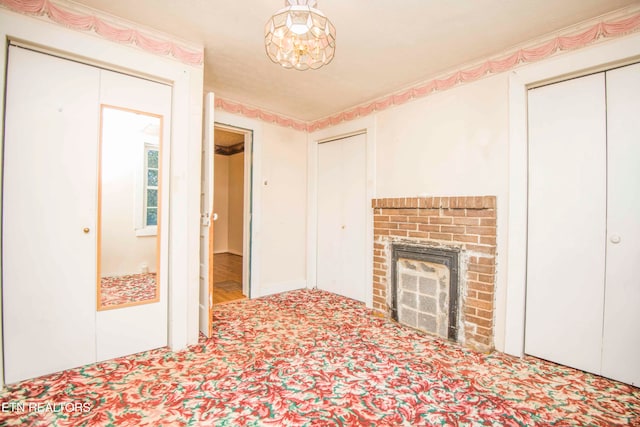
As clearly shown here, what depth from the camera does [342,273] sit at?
155 inches

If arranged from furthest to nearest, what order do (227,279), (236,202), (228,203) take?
(228,203) → (236,202) → (227,279)

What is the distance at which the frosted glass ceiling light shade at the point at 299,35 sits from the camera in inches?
57.3

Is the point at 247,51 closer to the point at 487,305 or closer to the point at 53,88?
the point at 53,88

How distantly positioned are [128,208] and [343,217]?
→ 2504 millimetres

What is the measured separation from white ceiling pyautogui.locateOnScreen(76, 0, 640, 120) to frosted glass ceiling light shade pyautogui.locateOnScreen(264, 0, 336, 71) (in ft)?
1.47

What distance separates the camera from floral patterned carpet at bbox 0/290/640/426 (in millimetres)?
1575

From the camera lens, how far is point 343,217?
12.9ft

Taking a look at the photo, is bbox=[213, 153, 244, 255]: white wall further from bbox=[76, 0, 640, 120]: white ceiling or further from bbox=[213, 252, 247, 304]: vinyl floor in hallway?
bbox=[76, 0, 640, 120]: white ceiling

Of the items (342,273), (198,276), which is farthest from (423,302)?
(198,276)

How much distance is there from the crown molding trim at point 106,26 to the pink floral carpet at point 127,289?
180 centimetres

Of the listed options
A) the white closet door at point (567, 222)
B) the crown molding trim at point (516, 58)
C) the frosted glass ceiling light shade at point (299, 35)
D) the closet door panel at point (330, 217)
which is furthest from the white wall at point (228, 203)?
the white closet door at point (567, 222)

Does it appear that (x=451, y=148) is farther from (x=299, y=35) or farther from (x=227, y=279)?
(x=227, y=279)

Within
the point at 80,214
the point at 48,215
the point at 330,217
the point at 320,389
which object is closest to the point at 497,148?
the point at 330,217

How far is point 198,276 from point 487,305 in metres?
2.50
